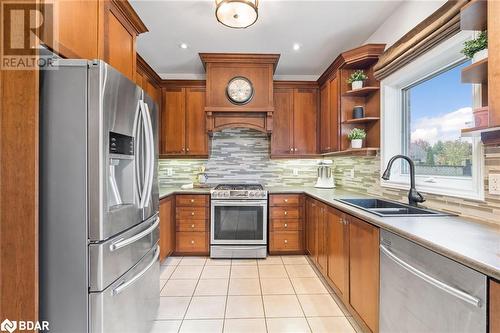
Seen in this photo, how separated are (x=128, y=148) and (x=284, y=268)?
2231mm

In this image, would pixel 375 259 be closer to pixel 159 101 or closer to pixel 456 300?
pixel 456 300

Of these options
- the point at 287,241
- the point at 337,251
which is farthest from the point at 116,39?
the point at 287,241

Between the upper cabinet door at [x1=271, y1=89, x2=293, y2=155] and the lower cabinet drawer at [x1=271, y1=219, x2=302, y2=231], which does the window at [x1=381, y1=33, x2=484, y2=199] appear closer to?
the lower cabinet drawer at [x1=271, y1=219, x2=302, y2=231]

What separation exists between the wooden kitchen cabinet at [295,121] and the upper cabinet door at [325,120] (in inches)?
5.1

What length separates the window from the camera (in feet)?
5.42

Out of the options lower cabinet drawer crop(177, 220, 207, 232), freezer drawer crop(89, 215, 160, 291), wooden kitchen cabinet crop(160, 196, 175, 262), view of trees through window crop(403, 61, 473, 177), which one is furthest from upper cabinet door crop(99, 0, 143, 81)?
view of trees through window crop(403, 61, 473, 177)

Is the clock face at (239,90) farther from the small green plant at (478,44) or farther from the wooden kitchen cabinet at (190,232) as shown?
the small green plant at (478,44)

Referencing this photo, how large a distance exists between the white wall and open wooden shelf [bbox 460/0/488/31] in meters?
0.58

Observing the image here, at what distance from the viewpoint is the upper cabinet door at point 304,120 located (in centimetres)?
363

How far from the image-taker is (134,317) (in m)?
1.48

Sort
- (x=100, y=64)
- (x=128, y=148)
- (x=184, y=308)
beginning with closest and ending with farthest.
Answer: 1. (x=100, y=64)
2. (x=128, y=148)
3. (x=184, y=308)

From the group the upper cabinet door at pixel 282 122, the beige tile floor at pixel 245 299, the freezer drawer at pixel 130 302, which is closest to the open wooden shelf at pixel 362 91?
the upper cabinet door at pixel 282 122

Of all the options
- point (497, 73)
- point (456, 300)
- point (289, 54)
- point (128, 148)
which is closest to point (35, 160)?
point (128, 148)

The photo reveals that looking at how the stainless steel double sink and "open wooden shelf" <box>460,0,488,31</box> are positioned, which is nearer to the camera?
"open wooden shelf" <box>460,0,488,31</box>
